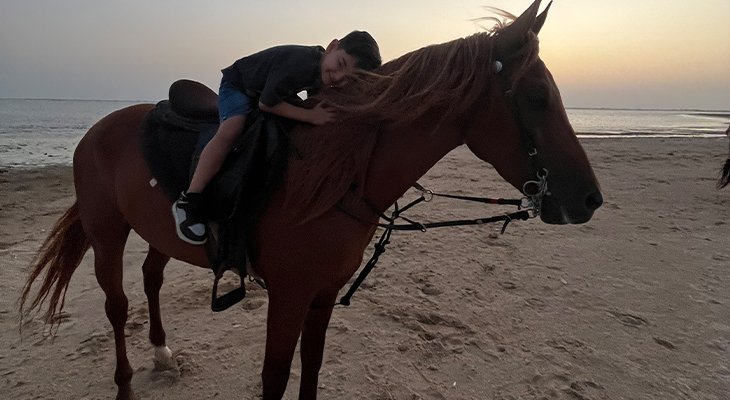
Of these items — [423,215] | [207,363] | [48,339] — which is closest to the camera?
[207,363]

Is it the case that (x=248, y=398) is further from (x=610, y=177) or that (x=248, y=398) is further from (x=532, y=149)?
(x=610, y=177)

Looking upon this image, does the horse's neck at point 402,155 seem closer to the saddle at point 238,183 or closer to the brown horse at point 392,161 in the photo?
the brown horse at point 392,161

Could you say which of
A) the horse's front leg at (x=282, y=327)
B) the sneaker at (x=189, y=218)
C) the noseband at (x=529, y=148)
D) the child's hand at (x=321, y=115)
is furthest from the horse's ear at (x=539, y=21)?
the sneaker at (x=189, y=218)

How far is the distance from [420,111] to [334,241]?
693mm

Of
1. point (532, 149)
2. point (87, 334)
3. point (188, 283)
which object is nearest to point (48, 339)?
point (87, 334)

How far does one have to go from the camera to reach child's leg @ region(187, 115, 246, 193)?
196cm

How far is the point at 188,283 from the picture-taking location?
14.5ft

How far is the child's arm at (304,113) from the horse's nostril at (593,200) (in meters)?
1.13

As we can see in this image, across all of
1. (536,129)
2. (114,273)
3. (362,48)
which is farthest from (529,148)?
(114,273)

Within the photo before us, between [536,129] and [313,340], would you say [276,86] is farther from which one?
[313,340]

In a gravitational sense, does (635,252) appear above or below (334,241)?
below

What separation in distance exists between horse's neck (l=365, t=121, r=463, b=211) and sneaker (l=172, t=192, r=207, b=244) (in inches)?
32.4

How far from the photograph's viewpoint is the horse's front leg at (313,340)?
2.30 meters

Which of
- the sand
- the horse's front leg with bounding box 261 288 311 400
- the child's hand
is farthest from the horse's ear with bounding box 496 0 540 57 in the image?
the sand
